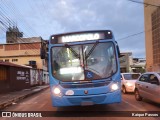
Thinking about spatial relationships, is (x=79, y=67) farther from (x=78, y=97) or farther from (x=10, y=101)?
A: (x=10, y=101)

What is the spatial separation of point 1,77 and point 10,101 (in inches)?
331

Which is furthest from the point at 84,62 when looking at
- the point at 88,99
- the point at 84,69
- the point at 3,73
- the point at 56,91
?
the point at 3,73

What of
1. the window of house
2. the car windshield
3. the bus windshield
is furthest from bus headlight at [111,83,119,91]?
the window of house

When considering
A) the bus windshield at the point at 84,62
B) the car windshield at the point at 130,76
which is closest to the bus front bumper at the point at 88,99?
the bus windshield at the point at 84,62

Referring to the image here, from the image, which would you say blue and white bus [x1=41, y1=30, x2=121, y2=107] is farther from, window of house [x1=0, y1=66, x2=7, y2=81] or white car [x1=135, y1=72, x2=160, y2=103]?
window of house [x1=0, y1=66, x2=7, y2=81]

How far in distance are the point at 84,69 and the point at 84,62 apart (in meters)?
0.26

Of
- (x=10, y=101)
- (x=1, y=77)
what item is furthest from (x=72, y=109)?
(x=1, y=77)

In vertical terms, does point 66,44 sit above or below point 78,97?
above

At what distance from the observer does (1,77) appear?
25.9 meters

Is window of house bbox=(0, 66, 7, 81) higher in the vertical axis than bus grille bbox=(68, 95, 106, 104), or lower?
higher

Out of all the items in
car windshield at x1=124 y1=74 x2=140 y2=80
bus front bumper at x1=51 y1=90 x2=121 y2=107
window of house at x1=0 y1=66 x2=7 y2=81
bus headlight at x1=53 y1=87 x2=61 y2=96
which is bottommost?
bus front bumper at x1=51 y1=90 x2=121 y2=107

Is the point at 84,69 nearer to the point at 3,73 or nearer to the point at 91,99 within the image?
the point at 91,99

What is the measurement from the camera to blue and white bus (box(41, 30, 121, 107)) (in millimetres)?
10469

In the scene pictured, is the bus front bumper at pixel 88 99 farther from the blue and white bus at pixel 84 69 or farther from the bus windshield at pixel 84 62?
the bus windshield at pixel 84 62
